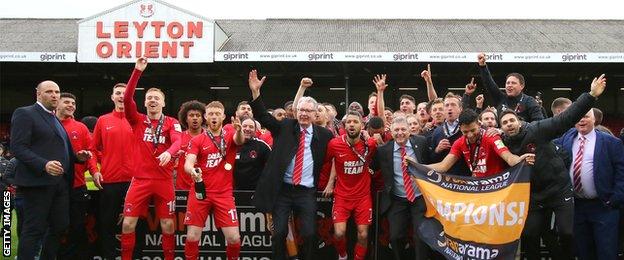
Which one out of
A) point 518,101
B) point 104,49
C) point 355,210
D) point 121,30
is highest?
point 121,30

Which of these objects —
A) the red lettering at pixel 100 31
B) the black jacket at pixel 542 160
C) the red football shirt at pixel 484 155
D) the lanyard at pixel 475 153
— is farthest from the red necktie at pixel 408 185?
the red lettering at pixel 100 31

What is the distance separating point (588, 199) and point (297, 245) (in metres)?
3.14

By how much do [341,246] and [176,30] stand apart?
15673mm

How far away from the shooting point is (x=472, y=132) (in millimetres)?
5777

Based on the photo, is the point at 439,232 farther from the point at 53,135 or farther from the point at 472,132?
the point at 53,135

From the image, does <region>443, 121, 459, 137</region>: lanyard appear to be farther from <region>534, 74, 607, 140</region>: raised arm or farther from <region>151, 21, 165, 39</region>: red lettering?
<region>151, 21, 165, 39</region>: red lettering

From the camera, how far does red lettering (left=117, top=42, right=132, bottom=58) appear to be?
2014cm

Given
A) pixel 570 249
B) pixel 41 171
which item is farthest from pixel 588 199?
pixel 41 171

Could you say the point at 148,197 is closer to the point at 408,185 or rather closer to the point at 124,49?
the point at 408,185

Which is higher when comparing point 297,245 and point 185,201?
point 185,201

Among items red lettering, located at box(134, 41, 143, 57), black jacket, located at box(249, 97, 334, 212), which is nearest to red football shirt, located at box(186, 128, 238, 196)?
black jacket, located at box(249, 97, 334, 212)

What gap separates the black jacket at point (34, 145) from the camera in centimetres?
570

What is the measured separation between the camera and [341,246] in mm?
6422

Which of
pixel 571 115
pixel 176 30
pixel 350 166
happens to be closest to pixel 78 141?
pixel 350 166
